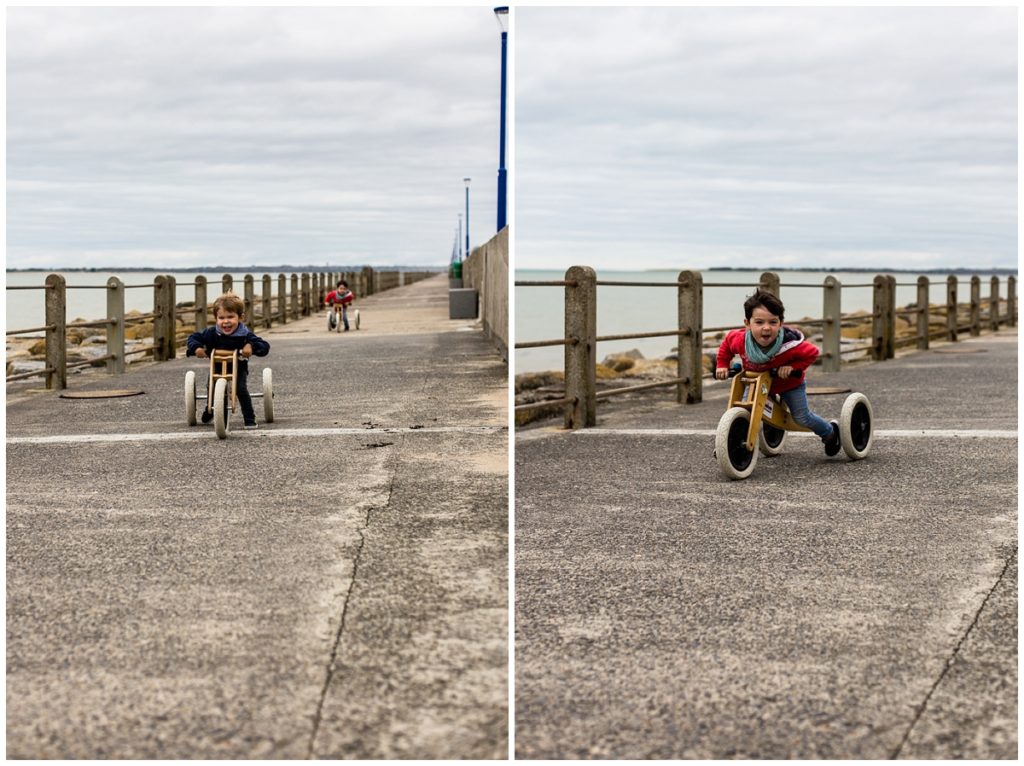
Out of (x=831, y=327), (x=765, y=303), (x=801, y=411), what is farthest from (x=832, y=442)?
(x=831, y=327)

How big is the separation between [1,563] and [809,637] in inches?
95.8

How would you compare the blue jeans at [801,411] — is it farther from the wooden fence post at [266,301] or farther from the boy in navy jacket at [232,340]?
the wooden fence post at [266,301]

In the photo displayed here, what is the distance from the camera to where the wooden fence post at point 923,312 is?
60.0 ft

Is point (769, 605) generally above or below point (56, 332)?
below

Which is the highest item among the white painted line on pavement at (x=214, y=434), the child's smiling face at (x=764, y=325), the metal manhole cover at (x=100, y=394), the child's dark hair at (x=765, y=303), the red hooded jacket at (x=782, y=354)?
the child's dark hair at (x=765, y=303)

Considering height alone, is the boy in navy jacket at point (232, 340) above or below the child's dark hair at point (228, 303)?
below

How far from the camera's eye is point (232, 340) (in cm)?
860

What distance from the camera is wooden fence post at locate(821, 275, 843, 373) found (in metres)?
14.5

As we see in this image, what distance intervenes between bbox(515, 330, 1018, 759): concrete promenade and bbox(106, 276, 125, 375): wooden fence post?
7.33m

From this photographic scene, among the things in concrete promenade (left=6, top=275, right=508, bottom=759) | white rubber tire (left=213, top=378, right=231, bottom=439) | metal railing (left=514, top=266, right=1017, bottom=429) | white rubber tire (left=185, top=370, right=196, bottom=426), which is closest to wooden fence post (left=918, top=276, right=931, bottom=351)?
metal railing (left=514, top=266, right=1017, bottom=429)

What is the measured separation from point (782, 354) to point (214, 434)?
11.3 feet

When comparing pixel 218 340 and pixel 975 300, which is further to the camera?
pixel 975 300

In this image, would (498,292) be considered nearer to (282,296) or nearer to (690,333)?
(690,333)

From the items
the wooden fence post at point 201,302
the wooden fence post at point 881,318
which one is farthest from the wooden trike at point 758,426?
the wooden fence post at point 201,302
